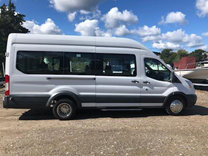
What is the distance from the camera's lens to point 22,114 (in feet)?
21.6

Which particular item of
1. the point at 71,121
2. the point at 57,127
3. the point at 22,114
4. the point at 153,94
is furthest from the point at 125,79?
the point at 22,114

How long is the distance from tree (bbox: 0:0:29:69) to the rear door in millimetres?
35039

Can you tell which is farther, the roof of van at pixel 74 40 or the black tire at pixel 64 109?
the black tire at pixel 64 109

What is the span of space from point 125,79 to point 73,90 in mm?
1678

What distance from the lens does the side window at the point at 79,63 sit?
571cm

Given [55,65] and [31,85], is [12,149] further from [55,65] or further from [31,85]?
[55,65]

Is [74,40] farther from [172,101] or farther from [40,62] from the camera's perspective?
[172,101]

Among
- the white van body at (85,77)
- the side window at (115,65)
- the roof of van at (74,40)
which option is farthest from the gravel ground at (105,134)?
the roof of van at (74,40)

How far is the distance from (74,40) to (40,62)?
1.24 metres

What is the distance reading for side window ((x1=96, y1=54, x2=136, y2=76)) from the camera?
19.2 feet

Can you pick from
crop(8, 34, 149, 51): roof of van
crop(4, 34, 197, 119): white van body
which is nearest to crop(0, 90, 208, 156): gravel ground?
crop(4, 34, 197, 119): white van body

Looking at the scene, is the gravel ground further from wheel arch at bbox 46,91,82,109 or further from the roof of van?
the roof of van

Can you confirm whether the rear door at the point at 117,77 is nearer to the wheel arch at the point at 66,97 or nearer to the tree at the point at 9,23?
the wheel arch at the point at 66,97

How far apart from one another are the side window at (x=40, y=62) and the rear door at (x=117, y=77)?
4.05ft
